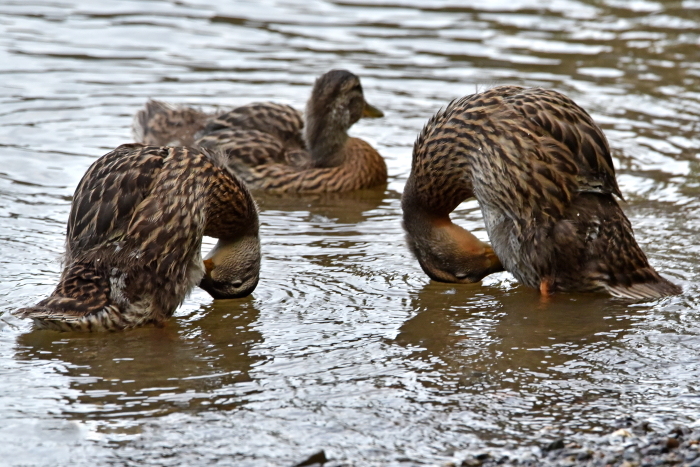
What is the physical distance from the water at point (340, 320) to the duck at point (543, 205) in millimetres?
185

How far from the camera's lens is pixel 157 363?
18.7 ft

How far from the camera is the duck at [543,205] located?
265 inches

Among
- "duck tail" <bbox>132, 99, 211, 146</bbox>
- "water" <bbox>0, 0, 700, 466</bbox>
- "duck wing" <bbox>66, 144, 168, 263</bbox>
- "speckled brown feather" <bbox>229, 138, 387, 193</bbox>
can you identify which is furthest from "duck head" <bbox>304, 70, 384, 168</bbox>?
"duck wing" <bbox>66, 144, 168, 263</bbox>

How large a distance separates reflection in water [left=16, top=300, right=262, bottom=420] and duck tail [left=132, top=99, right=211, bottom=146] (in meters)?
4.20

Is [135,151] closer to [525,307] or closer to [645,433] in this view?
[525,307]

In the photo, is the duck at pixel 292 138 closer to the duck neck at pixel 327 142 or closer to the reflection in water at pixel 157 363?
the duck neck at pixel 327 142

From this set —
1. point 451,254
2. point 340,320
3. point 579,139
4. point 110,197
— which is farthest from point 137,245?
point 579,139

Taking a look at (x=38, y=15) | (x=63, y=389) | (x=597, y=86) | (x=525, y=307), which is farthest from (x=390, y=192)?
(x=38, y=15)

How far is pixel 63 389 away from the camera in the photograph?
5.28 metres

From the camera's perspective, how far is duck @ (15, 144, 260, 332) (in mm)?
6039

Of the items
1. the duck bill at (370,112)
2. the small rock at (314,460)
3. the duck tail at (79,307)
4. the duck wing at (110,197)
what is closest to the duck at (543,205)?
the duck wing at (110,197)

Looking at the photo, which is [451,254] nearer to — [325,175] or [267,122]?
[325,175]

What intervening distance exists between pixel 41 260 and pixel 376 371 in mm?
3006

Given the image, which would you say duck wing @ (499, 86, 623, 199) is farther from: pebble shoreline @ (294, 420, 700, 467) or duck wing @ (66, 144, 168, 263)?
duck wing @ (66, 144, 168, 263)
